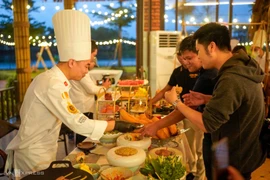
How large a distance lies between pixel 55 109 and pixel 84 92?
1.73 m

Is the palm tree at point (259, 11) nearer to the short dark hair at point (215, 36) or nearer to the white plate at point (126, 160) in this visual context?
the short dark hair at point (215, 36)

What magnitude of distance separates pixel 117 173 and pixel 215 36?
864mm

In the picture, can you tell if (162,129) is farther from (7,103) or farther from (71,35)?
(7,103)

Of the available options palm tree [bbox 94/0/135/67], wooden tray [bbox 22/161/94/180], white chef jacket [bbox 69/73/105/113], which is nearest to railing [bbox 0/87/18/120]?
palm tree [bbox 94/0/135/67]

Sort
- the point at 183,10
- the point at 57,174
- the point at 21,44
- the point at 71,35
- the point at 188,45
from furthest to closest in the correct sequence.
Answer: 1. the point at 183,10
2. the point at 21,44
3. the point at 188,45
4. the point at 71,35
5. the point at 57,174

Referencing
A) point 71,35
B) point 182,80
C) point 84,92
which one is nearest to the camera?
point 71,35

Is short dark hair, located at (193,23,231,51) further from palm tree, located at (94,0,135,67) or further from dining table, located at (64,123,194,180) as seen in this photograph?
palm tree, located at (94,0,135,67)

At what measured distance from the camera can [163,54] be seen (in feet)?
18.5

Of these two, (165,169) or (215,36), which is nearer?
(165,169)

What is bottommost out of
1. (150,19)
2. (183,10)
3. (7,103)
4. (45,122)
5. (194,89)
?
(7,103)

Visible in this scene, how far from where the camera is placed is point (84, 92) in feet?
10.3

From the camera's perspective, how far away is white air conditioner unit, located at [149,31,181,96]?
561 centimetres

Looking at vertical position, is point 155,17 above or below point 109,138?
above

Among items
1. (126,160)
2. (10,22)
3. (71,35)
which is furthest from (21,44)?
(126,160)
